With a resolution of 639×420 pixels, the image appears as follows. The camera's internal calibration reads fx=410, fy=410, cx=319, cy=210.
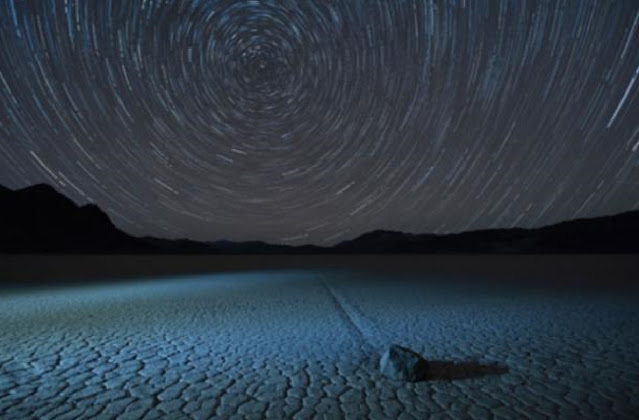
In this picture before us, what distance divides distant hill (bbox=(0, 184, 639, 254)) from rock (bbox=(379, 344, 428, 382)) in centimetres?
9646

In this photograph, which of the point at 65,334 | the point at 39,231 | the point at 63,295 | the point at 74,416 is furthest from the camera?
the point at 39,231

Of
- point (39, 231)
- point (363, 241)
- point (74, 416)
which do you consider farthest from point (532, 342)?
point (363, 241)

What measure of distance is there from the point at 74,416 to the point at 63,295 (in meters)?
11.3

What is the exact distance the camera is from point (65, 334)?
762 centimetres

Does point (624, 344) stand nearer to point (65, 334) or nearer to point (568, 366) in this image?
point (568, 366)

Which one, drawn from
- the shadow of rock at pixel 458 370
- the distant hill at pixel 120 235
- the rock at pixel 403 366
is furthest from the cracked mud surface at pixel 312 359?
the distant hill at pixel 120 235

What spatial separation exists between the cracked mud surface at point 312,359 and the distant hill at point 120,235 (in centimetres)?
9134

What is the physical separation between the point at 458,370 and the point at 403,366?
2.82ft

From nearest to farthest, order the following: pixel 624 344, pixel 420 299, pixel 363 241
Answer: pixel 624 344
pixel 420 299
pixel 363 241

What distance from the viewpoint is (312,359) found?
19.7 ft

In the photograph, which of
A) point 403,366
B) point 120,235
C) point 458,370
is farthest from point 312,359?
point 120,235

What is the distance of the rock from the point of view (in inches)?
199

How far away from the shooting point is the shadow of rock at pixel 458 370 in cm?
517

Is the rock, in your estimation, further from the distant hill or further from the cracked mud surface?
the distant hill
